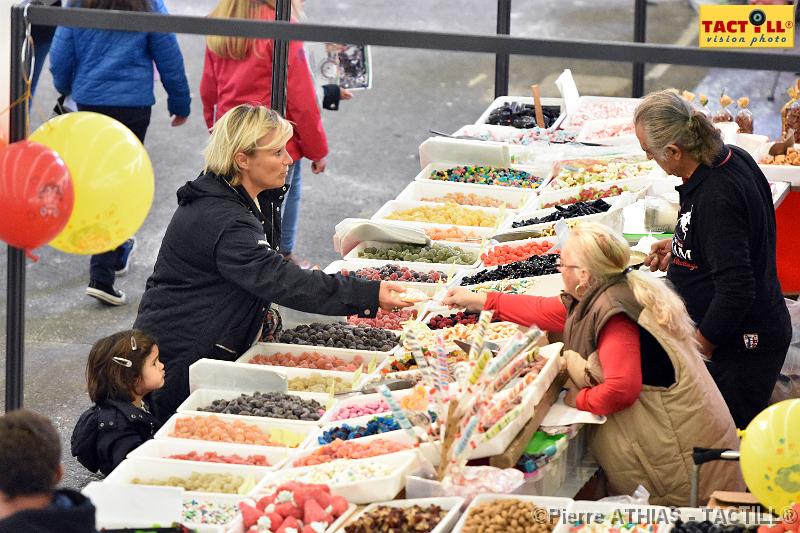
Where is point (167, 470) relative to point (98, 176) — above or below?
below

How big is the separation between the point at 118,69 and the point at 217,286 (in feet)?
10.1

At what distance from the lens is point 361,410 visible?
4281 millimetres

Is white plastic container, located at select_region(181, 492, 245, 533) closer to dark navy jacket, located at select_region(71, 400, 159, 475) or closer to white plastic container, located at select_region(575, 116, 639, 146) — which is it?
dark navy jacket, located at select_region(71, 400, 159, 475)

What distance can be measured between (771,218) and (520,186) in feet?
7.54

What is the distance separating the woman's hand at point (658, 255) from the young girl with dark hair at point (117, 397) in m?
2.04

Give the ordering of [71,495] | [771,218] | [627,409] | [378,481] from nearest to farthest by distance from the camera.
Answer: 1. [71,495]
2. [378,481]
3. [627,409]
4. [771,218]

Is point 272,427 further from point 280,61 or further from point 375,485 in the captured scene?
point 280,61

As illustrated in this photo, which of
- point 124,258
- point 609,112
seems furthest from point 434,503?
point 124,258

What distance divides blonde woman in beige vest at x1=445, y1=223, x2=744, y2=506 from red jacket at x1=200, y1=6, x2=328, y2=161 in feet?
10.9

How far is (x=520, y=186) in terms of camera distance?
668 centimetres

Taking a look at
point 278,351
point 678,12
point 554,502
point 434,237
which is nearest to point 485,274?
point 434,237

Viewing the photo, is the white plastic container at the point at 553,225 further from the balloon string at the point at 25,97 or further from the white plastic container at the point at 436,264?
the balloon string at the point at 25,97

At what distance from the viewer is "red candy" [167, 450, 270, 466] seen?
407 cm

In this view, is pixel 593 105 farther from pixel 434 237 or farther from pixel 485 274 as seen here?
pixel 485 274
